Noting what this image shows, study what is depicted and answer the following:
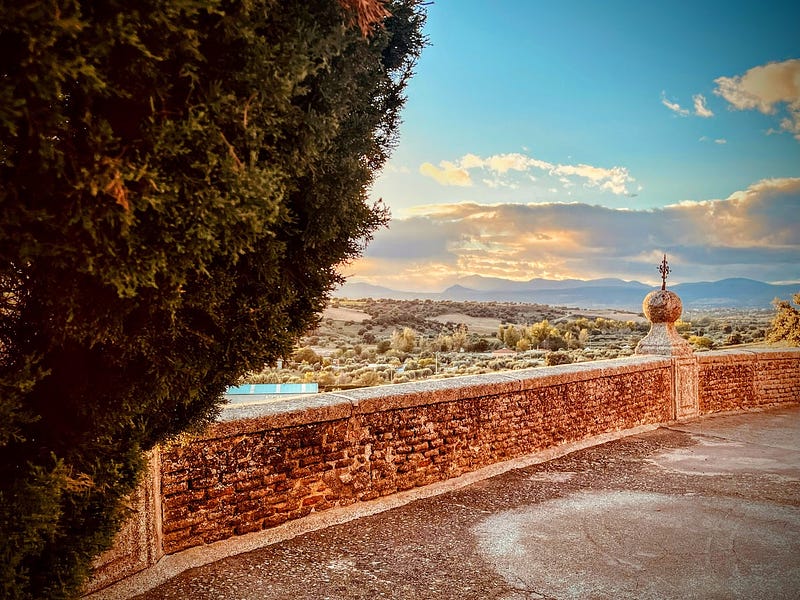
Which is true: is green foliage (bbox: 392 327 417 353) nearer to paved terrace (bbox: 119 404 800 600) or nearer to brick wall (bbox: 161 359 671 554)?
brick wall (bbox: 161 359 671 554)

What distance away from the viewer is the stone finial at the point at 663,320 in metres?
11.0

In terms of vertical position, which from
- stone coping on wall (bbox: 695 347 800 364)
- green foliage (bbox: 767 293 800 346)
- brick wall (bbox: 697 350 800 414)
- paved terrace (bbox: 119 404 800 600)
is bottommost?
paved terrace (bbox: 119 404 800 600)

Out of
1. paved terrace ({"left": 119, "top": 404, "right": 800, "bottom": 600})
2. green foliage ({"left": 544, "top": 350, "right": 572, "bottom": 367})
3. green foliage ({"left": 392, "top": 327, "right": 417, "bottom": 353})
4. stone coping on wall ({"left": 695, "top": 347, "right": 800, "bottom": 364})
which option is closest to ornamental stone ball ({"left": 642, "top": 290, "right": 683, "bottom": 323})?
stone coping on wall ({"left": 695, "top": 347, "right": 800, "bottom": 364})

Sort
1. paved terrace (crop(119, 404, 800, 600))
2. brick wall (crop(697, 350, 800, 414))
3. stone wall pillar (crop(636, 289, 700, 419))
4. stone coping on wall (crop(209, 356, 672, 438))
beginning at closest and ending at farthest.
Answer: paved terrace (crop(119, 404, 800, 600)) < stone coping on wall (crop(209, 356, 672, 438)) < stone wall pillar (crop(636, 289, 700, 419)) < brick wall (crop(697, 350, 800, 414))

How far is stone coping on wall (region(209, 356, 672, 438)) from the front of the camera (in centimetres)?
504

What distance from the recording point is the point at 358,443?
5863 mm

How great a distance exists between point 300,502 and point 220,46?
13.0ft

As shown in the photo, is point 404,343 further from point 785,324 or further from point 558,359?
point 785,324

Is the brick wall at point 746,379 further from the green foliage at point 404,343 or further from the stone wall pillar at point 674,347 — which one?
the green foliage at point 404,343

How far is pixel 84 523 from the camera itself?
11.3 ft

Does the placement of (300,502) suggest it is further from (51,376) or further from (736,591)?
(736,591)

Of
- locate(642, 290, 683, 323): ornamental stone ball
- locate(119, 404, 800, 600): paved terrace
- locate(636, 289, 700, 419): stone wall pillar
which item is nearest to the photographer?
locate(119, 404, 800, 600): paved terrace

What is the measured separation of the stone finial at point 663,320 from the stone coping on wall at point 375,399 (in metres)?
2.61

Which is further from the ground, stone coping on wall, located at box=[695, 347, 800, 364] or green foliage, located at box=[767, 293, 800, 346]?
green foliage, located at box=[767, 293, 800, 346]
